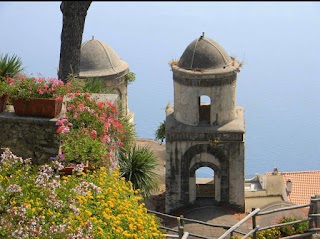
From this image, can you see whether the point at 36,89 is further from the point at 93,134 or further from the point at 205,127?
the point at 205,127

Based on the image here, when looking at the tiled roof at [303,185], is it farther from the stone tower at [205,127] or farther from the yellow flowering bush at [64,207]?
the yellow flowering bush at [64,207]

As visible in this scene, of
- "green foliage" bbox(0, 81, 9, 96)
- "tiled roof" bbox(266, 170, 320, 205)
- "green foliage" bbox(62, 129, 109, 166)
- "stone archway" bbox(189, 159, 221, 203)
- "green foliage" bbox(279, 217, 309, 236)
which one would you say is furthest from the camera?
"tiled roof" bbox(266, 170, 320, 205)

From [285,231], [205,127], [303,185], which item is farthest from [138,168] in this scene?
[303,185]

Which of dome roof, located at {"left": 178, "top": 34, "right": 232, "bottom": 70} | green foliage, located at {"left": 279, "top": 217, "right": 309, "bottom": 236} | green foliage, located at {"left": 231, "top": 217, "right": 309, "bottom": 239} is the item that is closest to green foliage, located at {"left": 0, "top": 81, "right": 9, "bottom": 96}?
green foliage, located at {"left": 231, "top": 217, "right": 309, "bottom": 239}

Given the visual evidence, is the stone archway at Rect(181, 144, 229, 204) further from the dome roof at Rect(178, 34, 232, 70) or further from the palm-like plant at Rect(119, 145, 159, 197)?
the palm-like plant at Rect(119, 145, 159, 197)

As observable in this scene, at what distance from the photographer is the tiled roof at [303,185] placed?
27.9 m

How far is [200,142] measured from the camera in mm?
24172

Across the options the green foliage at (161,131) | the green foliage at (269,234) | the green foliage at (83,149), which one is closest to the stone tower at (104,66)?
the green foliage at (161,131)

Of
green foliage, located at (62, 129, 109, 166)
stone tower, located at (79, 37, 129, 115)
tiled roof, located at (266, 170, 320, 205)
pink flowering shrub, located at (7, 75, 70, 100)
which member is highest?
stone tower, located at (79, 37, 129, 115)

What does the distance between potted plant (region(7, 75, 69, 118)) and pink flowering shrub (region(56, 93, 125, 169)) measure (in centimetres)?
34

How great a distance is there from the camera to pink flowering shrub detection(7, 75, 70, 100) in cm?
1259

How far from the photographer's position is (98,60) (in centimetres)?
2678

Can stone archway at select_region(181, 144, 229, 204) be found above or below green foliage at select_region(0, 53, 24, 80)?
below

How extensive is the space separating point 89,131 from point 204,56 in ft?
38.3
